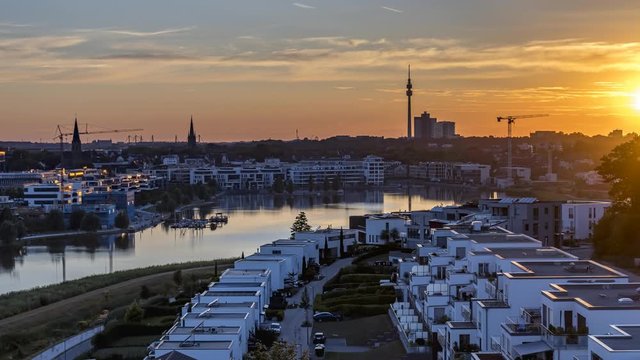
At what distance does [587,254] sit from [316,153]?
35113 mm

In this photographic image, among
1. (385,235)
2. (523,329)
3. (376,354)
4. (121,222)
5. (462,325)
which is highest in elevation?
(523,329)

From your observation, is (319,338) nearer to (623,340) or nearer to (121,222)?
(623,340)

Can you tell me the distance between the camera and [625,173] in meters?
7.50

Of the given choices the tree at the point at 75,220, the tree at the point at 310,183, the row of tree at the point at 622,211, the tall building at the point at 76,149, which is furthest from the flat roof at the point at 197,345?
the tall building at the point at 76,149

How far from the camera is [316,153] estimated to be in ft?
137

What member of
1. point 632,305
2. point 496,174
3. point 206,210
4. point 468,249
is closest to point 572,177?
point 496,174

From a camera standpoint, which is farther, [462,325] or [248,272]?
[248,272]

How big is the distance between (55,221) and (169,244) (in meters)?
3.21

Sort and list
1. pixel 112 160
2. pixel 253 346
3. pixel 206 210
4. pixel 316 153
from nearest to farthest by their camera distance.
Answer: pixel 253 346, pixel 206 210, pixel 112 160, pixel 316 153

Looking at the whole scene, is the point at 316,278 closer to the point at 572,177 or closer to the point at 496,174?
the point at 572,177

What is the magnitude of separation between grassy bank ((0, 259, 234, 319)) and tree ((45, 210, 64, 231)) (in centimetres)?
640

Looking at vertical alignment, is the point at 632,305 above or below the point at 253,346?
above

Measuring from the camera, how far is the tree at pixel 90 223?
48.9ft

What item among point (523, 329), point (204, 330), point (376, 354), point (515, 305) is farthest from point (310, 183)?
point (523, 329)
